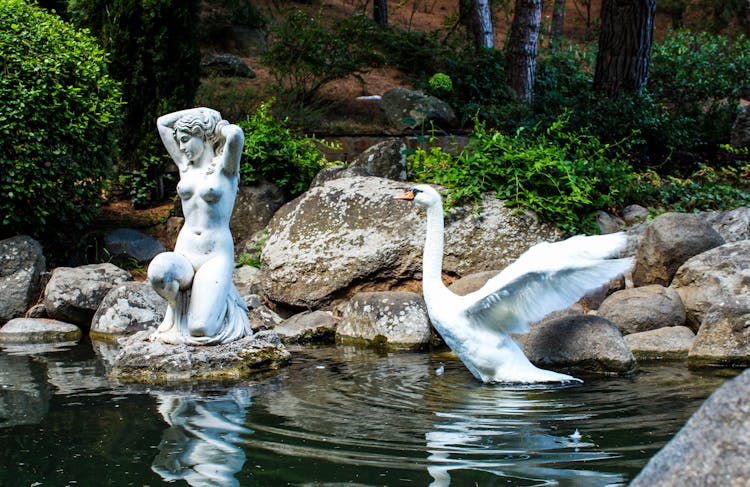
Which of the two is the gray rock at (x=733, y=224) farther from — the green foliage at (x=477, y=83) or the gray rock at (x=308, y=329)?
the green foliage at (x=477, y=83)

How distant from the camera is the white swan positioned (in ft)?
17.6

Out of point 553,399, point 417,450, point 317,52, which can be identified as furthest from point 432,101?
point 417,450

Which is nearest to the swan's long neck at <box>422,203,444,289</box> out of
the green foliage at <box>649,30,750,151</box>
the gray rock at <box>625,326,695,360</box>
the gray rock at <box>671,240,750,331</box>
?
the gray rock at <box>625,326,695,360</box>

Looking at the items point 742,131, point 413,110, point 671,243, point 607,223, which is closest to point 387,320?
point 671,243

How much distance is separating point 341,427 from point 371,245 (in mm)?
4222

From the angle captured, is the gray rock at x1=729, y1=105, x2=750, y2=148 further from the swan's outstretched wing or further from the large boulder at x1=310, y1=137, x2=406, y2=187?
the swan's outstretched wing

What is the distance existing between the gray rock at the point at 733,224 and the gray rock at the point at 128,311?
5.93 m

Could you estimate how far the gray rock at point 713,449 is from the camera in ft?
7.07

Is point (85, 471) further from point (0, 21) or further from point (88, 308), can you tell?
point (0, 21)

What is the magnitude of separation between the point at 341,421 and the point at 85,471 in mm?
1425

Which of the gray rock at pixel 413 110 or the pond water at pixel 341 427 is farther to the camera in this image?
the gray rock at pixel 413 110

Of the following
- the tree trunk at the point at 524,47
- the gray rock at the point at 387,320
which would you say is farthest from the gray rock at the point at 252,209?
the tree trunk at the point at 524,47

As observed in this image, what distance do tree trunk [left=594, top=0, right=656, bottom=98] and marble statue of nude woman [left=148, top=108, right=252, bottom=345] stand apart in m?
8.22

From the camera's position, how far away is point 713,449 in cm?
221
